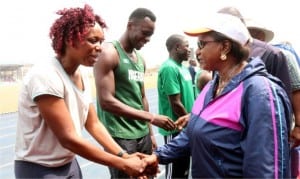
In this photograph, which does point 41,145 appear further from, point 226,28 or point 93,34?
point 226,28

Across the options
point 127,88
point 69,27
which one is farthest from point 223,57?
point 127,88

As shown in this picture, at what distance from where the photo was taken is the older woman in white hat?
181 cm

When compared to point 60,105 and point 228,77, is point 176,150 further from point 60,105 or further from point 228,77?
point 60,105

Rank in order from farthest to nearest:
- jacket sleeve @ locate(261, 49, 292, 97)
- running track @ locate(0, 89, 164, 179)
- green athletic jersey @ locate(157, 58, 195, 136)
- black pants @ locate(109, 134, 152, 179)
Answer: running track @ locate(0, 89, 164, 179) < green athletic jersey @ locate(157, 58, 195, 136) < black pants @ locate(109, 134, 152, 179) < jacket sleeve @ locate(261, 49, 292, 97)

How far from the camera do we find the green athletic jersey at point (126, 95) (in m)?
3.35

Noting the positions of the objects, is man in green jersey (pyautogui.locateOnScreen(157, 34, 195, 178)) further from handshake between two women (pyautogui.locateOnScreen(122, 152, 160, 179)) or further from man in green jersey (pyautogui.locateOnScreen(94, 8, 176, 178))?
handshake between two women (pyautogui.locateOnScreen(122, 152, 160, 179))

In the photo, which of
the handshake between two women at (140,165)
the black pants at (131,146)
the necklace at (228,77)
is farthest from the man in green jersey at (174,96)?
the necklace at (228,77)

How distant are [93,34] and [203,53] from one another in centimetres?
66

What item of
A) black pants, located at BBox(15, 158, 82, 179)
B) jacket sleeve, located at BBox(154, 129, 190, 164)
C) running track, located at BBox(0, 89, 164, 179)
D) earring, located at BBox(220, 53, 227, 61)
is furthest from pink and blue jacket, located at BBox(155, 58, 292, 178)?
running track, located at BBox(0, 89, 164, 179)

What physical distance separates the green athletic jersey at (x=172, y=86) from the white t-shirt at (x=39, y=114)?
2.12m

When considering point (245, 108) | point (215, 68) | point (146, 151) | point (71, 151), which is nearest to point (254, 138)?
point (245, 108)

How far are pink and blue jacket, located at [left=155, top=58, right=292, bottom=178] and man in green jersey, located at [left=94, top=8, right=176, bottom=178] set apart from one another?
3.93ft

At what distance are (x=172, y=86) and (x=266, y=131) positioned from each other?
2.62 m

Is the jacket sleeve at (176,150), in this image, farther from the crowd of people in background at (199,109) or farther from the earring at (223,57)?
the earring at (223,57)
